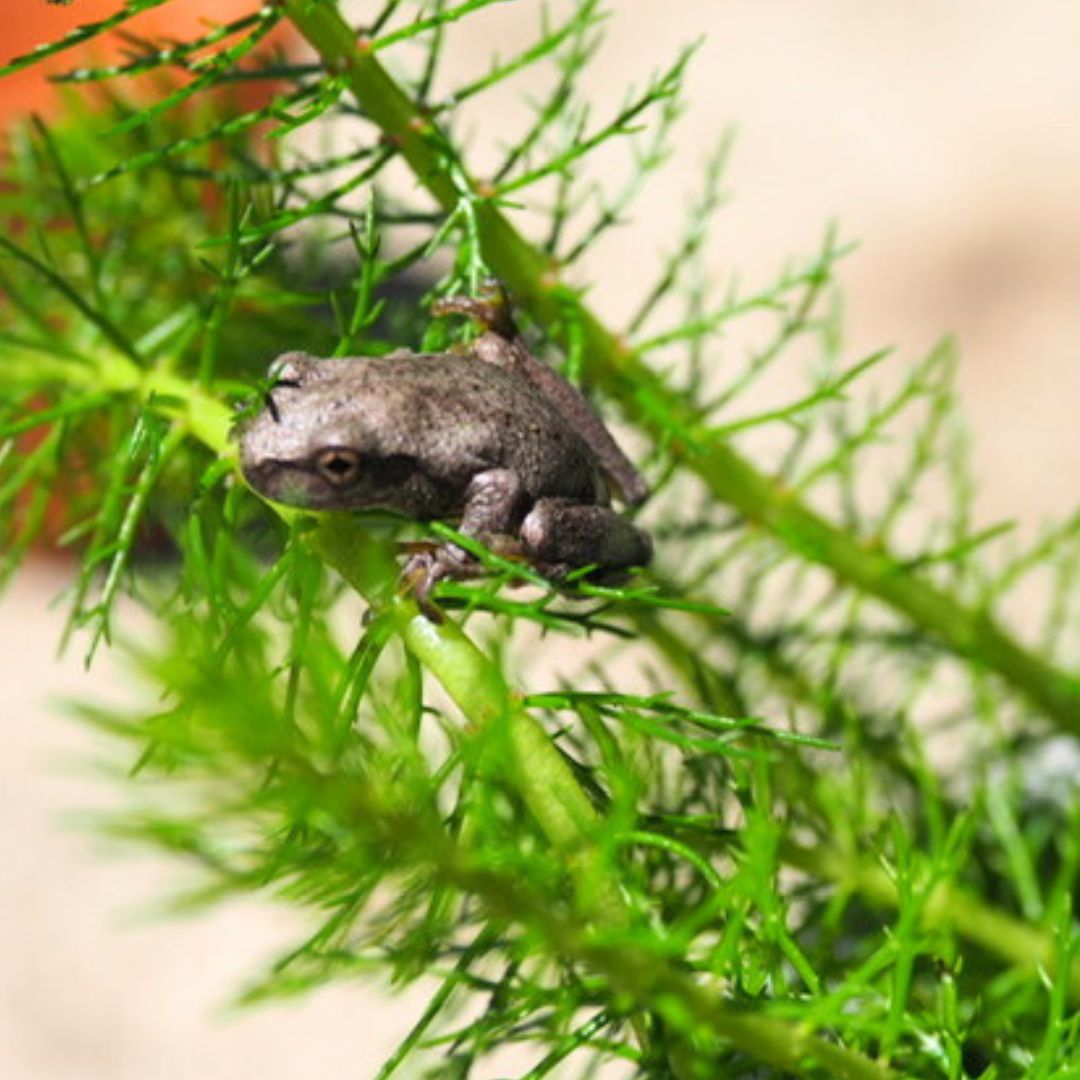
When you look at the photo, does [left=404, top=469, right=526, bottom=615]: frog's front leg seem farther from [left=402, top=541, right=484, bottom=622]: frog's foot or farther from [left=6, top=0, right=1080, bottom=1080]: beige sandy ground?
[left=6, top=0, right=1080, bottom=1080]: beige sandy ground

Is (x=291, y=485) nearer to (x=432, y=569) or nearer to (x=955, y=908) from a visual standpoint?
(x=432, y=569)

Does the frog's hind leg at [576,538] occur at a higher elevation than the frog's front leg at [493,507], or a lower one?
lower

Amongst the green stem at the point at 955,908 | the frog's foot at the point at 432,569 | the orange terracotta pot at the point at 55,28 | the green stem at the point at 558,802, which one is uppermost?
the orange terracotta pot at the point at 55,28

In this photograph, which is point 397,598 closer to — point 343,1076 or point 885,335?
point 343,1076

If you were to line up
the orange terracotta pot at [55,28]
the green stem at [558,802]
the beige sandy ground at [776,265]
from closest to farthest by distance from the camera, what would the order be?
1. the green stem at [558,802]
2. the orange terracotta pot at [55,28]
3. the beige sandy ground at [776,265]

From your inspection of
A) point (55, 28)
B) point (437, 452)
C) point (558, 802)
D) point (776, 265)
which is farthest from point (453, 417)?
point (776, 265)

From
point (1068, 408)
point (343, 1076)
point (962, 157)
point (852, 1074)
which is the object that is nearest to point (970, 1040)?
point (852, 1074)

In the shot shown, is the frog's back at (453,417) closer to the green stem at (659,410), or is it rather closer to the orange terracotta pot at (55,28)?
the green stem at (659,410)

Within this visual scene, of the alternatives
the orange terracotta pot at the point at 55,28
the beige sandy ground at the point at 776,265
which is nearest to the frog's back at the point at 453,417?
the orange terracotta pot at the point at 55,28
